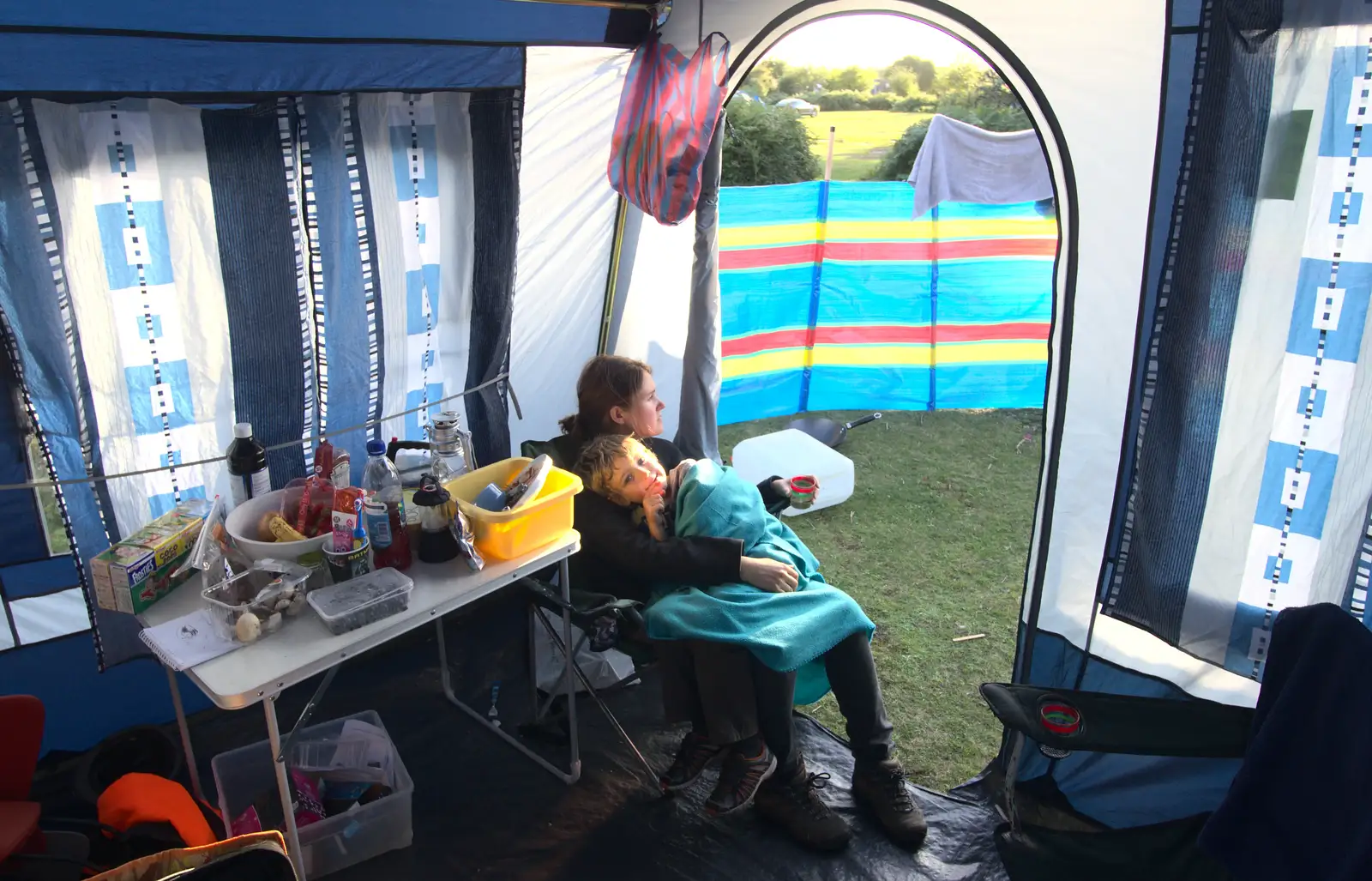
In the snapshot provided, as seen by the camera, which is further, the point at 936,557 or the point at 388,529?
the point at 936,557

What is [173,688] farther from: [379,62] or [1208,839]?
[1208,839]

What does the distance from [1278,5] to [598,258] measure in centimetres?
208

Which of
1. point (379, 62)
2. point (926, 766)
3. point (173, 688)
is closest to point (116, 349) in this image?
point (173, 688)

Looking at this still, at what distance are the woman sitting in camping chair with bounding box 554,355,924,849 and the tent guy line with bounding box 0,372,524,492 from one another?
716mm

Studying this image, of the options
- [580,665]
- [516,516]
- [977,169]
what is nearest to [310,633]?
[516,516]

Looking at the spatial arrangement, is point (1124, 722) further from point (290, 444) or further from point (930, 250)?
point (930, 250)

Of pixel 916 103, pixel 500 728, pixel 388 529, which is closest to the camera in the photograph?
pixel 388 529

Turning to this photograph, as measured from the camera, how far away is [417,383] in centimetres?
286

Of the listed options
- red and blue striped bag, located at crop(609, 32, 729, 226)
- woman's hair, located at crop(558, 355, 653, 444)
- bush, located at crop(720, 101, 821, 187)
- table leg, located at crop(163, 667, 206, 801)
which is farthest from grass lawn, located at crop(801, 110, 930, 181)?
table leg, located at crop(163, 667, 206, 801)

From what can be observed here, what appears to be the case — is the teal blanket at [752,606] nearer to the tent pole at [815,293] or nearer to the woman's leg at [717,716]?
the woman's leg at [717,716]

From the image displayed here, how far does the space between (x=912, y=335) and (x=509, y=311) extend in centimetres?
285

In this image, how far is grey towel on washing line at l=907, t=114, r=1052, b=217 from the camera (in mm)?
4887

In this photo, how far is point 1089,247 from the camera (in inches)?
86.1

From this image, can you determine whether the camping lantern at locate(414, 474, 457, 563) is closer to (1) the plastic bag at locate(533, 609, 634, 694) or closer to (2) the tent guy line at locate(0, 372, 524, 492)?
(2) the tent guy line at locate(0, 372, 524, 492)
